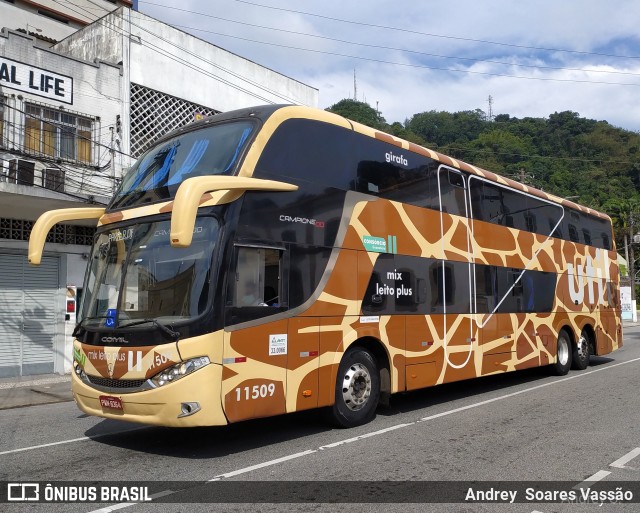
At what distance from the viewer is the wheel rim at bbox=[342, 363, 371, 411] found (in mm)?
7574

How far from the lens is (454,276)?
9641 mm

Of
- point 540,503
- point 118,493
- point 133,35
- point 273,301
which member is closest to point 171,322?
point 273,301

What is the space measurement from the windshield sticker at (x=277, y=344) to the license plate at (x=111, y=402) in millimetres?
1686

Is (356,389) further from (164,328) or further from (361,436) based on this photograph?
(164,328)

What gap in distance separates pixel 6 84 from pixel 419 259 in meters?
11.8

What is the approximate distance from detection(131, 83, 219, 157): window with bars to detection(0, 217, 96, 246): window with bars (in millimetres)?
2679

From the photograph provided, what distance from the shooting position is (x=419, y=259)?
891cm

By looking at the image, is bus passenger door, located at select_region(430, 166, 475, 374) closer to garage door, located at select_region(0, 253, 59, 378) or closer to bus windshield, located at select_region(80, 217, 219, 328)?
bus windshield, located at select_region(80, 217, 219, 328)

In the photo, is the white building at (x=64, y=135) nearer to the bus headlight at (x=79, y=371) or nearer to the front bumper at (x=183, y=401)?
the bus headlight at (x=79, y=371)

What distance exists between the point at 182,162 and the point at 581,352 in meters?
11.2

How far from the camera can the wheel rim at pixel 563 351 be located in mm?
13227

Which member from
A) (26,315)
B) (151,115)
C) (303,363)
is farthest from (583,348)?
(26,315)

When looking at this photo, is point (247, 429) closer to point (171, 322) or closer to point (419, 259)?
point (171, 322)

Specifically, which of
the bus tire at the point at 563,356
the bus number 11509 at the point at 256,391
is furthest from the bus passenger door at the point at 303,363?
the bus tire at the point at 563,356
